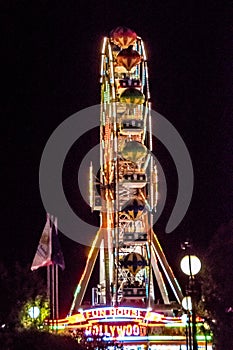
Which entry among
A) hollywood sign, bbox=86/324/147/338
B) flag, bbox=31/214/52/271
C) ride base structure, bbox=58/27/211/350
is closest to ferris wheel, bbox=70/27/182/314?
ride base structure, bbox=58/27/211/350

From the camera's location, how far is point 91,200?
4812 centimetres

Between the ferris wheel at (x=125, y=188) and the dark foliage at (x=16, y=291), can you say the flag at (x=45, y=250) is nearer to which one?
the dark foliage at (x=16, y=291)

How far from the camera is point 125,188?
1820 inches

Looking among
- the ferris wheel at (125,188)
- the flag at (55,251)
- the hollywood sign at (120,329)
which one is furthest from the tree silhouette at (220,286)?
the ferris wheel at (125,188)

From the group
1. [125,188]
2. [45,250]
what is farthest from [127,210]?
[45,250]

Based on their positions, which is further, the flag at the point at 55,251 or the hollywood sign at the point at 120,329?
the hollywood sign at the point at 120,329

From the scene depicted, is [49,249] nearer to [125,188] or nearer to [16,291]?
[16,291]

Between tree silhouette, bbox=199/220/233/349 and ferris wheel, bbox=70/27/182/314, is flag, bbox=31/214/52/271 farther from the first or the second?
ferris wheel, bbox=70/27/182/314

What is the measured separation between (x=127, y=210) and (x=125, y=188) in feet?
5.40

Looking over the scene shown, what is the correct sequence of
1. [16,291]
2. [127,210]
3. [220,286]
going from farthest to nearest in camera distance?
1. [127,210]
2. [16,291]
3. [220,286]

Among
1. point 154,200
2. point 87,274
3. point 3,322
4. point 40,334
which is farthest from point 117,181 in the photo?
point 40,334

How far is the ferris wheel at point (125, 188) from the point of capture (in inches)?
1752

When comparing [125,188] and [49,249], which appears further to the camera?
[125,188]

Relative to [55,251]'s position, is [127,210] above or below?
above
